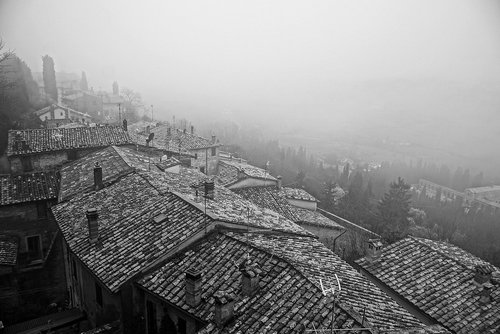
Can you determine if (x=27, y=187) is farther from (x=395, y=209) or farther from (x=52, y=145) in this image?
(x=395, y=209)

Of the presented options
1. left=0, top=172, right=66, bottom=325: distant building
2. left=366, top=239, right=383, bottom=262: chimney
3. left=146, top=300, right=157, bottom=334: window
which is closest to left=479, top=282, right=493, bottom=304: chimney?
left=366, top=239, right=383, bottom=262: chimney

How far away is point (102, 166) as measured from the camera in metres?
22.9

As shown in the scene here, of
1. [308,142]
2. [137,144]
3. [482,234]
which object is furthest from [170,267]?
[308,142]

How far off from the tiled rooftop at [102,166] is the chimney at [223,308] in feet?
39.0

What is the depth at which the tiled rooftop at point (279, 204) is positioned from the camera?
25.7 m

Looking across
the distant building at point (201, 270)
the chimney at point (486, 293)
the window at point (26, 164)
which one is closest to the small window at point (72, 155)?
the window at point (26, 164)

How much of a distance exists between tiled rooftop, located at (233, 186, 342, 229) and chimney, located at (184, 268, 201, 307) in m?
14.5

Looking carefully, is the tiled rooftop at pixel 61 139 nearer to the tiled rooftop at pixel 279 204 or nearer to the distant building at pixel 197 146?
the distant building at pixel 197 146

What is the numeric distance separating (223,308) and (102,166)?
15.8 meters

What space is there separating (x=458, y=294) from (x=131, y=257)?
39.0ft

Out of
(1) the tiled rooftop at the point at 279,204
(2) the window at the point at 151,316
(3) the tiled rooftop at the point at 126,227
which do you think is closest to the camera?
(2) the window at the point at 151,316

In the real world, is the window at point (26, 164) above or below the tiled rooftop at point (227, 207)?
below

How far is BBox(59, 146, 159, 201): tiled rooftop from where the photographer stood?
66.6ft

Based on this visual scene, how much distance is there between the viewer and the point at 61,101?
74812mm
